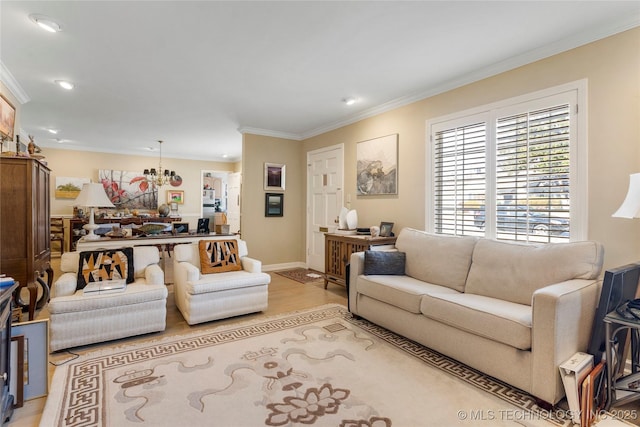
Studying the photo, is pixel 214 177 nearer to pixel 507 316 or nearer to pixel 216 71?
pixel 216 71

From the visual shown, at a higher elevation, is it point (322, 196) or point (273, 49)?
point (273, 49)

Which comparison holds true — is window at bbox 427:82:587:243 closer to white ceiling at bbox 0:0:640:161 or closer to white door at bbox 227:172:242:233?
white ceiling at bbox 0:0:640:161

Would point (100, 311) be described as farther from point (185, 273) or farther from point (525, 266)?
point (525, 266)

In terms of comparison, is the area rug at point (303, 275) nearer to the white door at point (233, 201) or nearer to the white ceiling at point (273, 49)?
the white ceiling at point (273, 49)

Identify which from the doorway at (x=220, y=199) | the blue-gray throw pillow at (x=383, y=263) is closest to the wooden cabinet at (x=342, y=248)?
the blue-gray throw pillow at (x=383, y=263)

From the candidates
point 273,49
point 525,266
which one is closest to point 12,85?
point 273,49

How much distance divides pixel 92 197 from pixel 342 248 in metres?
3.05

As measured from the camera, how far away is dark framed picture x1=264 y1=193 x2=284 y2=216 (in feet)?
19.6

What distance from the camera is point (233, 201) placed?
30.1ft

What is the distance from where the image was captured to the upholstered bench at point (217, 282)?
3.21 m

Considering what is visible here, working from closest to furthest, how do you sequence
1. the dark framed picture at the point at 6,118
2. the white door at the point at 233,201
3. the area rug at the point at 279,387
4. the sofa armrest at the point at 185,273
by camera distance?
the area rug at the point at 279,387 → the sofa armrest at the point at 185,273 → the dark framed picture at the point at 6,118 → the white door at the point at 233,201

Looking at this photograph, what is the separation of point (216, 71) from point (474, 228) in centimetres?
319

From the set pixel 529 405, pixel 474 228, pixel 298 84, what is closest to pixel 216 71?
pixel 298 84

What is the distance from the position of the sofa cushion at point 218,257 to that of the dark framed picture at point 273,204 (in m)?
2.15
